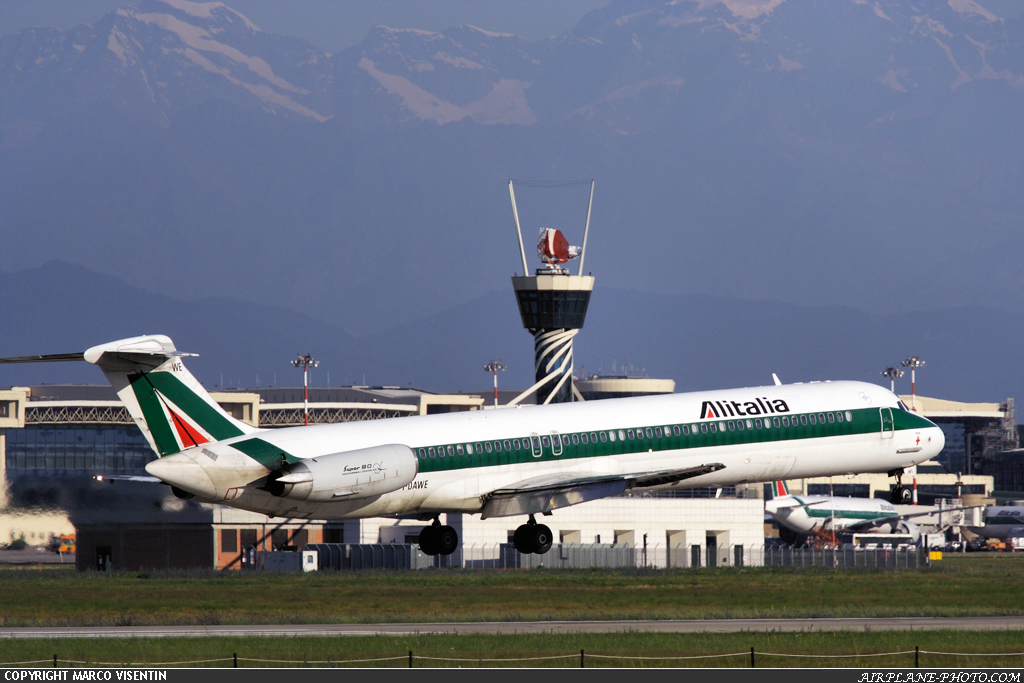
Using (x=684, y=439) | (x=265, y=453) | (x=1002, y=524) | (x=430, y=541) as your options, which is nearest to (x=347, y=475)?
(x=265, y=453)

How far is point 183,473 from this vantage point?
38.4 m

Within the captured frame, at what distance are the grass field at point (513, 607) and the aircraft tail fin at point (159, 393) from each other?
6105mm

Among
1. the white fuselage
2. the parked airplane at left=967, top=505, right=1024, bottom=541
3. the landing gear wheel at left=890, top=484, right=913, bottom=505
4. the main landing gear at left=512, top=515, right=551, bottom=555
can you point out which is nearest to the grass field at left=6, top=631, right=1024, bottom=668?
the main landing gear at left=512, top=515, right=551, bottom=555

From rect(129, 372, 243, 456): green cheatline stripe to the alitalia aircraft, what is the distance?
28mm

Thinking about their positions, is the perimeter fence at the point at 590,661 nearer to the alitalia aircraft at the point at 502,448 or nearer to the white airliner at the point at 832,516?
the alitalia aircraft at the point at 502,448

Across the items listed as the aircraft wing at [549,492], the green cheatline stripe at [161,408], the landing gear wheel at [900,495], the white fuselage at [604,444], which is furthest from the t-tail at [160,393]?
the landing gear wheel at [900,495]

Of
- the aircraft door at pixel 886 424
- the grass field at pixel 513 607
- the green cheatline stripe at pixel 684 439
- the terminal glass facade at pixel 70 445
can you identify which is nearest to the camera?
the grass field at pixel 513 607

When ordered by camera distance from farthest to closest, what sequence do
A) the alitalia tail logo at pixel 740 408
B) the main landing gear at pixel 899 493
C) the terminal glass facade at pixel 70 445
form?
the terminal glass facade at pixel 70 445, the main landing gear at pixel 899 493, the alitalia tail logo at pixel 740 408

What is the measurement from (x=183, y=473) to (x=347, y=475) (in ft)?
14.7

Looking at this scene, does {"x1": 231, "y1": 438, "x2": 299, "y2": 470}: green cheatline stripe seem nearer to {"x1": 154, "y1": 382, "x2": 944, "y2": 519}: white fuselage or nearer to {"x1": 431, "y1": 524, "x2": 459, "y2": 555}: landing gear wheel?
{"x1": 154, "y1": 382, "x2": 944, "y2": 519}: white fuselage

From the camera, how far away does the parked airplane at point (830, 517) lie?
11500 centimetres

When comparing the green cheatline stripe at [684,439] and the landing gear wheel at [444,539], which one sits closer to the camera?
the green cheatline stripe at [684,439]

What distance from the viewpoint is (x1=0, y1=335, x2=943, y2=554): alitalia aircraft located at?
1529 inches

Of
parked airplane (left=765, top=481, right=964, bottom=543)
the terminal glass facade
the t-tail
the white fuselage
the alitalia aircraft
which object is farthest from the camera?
parked airplane (left=765, top=481, right=964, bottom=543)
